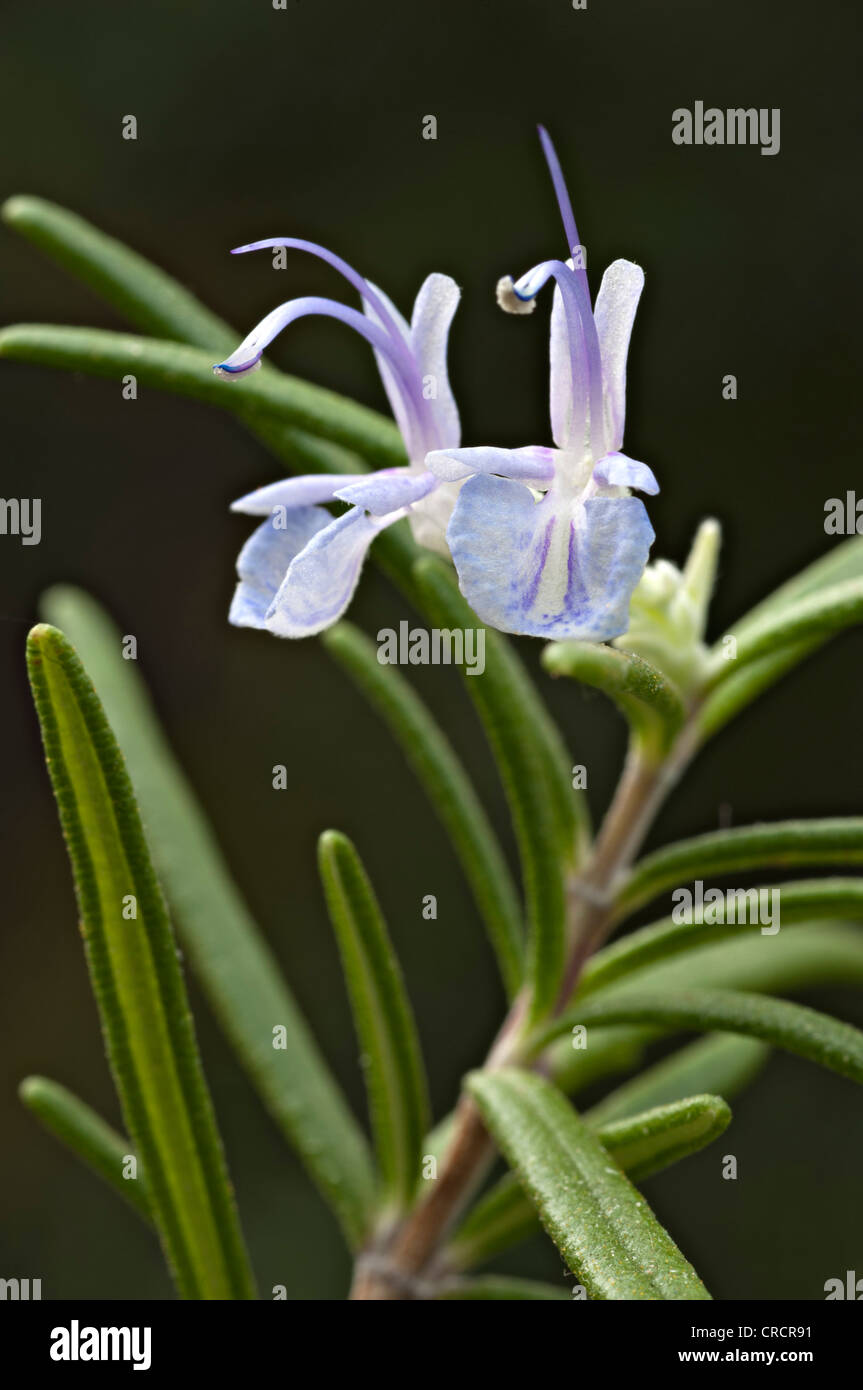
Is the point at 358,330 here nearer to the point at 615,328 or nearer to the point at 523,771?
the point at 615,328

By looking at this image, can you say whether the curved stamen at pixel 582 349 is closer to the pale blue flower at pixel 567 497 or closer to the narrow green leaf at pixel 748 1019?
the pale blue flower at pixel 567 497

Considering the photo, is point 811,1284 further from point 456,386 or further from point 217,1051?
point 456,386

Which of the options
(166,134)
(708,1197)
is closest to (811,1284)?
(708,1197)

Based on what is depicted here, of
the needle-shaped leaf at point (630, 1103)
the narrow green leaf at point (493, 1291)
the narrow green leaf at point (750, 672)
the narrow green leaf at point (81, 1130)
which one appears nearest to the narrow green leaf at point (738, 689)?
the narrow green leaf at point (750, 672)

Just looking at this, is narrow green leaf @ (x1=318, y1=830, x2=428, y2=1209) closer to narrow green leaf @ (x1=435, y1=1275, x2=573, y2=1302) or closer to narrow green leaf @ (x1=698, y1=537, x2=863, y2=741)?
narrow green leaf @ (x1=435, y1=1275, x2=573, y2=1302)

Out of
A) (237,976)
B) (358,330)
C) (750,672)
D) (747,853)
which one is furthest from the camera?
(237,976)

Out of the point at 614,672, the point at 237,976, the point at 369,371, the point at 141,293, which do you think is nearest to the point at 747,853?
the point at 614,672

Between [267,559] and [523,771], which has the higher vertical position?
[267,559]

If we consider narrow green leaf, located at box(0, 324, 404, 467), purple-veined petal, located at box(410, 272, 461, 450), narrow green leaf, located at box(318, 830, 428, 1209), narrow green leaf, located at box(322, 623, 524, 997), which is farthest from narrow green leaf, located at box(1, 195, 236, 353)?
narrow green leaf, located at box(318, 830, 428, 1209)
